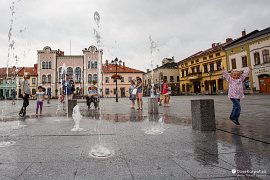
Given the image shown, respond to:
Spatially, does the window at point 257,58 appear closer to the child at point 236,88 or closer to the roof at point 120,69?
the child at point 236,88

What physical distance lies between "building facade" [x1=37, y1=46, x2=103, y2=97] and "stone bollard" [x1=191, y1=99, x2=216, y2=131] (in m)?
53.0

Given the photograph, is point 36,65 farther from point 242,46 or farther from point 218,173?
point 218,173

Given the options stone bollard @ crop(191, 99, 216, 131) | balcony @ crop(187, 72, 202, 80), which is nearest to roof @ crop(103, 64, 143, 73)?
balcony @ crop(187, 72, 202, 80)

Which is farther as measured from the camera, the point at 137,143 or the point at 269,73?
the point at 269,73

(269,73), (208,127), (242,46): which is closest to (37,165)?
(208,127)

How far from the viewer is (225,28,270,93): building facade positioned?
31.6 metres

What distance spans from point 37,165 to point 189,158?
1.95m

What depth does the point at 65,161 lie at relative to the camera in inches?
110

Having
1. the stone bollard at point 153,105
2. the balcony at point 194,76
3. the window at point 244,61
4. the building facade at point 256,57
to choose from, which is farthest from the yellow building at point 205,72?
the stone bollard at point 153,105

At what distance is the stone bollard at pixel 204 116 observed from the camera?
A: 191 inches

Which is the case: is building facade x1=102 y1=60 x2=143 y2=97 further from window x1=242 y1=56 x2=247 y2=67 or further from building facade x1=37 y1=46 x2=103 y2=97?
window x1=242 y1=56 x2=247 y2=67

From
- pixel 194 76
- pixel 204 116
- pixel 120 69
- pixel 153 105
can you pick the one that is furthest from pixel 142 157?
pixel 120 69

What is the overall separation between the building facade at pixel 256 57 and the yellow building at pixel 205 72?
4033 mm

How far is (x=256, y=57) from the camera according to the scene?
33.6m
